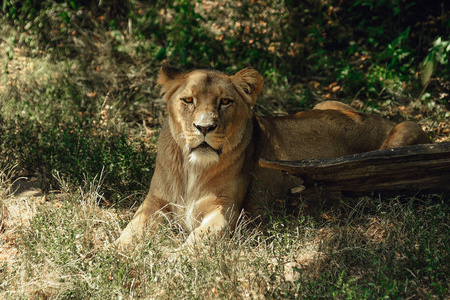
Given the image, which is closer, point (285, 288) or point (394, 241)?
point (285, 288)

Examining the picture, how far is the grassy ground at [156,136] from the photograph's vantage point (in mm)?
3441

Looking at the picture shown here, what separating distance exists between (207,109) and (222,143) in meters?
0.29

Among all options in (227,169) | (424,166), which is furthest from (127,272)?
(424,166)

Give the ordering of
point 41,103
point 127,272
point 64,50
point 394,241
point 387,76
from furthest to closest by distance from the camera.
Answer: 1. point 64,50
2. point 387,76
3. point 41,103
4. point 394,241
5. point 127,272

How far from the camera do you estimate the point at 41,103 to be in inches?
273

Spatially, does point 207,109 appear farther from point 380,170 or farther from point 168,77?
point 380,170

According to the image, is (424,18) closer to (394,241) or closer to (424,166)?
(424,166)

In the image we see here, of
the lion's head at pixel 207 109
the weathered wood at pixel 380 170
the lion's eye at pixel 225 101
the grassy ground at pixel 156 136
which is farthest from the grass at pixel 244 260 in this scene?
the lion's eye at pixel 225 101

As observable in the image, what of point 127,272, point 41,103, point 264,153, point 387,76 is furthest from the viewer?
point 387,76

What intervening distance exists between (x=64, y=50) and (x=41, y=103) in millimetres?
1618

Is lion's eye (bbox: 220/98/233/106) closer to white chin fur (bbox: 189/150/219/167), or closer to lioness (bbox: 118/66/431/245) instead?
lioness (bbox: 118/66/431/245)

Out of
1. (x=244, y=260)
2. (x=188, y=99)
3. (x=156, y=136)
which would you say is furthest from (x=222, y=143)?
(x=156, y=136)

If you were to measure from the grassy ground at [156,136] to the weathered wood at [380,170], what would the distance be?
0.13m

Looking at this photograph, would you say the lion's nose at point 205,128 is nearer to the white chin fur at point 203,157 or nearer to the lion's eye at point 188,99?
the white chin fur at point 203,157
